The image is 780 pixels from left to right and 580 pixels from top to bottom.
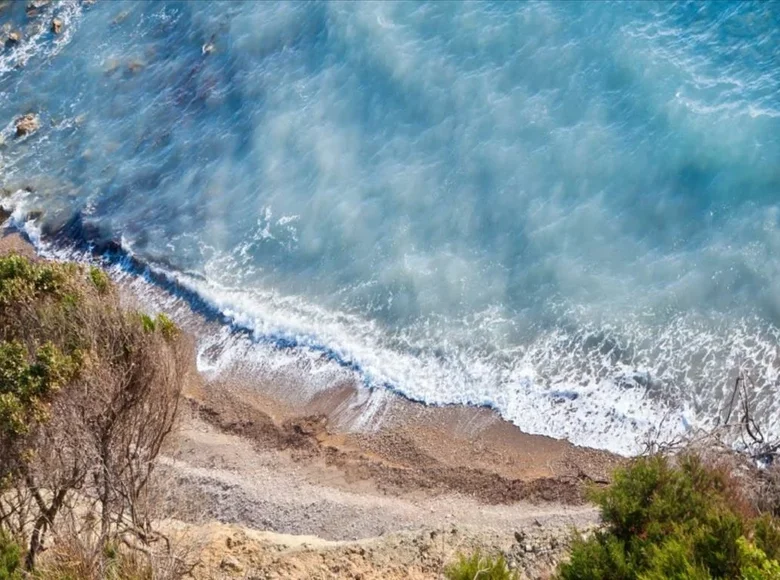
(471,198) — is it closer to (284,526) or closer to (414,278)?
(414,278)

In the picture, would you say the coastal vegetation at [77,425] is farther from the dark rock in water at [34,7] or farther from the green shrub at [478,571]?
the dark rock in water at [34,7]

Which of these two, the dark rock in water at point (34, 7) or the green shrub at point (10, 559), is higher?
the dark rock in water at point (34, 7)

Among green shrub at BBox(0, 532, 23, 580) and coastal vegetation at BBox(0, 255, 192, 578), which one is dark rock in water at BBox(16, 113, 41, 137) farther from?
green shrub at BBox(0, 532, 23, 580)

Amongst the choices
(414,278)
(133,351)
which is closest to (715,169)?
(414,278)

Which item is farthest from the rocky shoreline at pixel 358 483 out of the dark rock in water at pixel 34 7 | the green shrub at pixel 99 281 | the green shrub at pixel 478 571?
the dark rock in water at pixel 34 7

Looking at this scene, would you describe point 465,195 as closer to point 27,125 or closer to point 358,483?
point 358,483

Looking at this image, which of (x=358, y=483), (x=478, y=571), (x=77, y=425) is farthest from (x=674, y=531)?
(x=77, y=425)

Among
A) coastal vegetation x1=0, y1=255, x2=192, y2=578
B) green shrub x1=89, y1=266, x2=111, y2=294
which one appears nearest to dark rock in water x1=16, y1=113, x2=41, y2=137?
green shrub x1=89, y1=266, x2=111, y2=294
